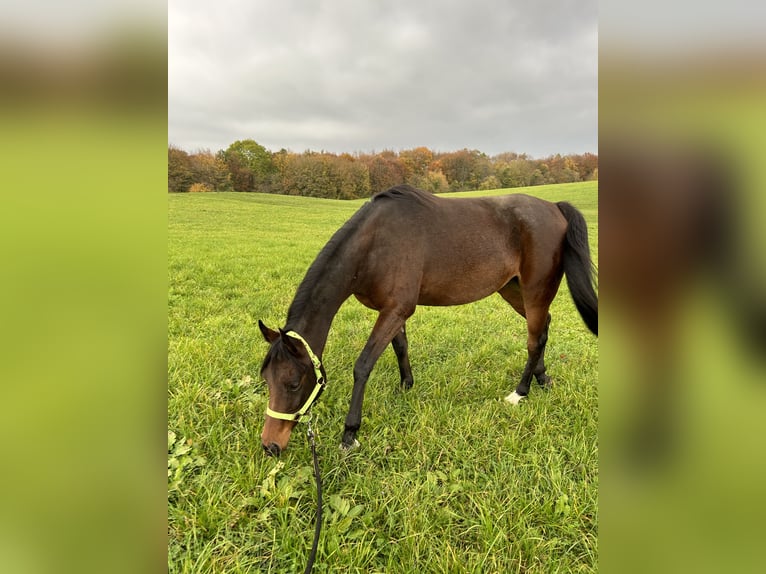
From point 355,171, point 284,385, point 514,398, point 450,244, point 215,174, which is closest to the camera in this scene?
point 284,385

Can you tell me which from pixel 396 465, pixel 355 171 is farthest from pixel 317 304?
pixel 355 171

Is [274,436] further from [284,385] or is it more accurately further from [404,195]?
[404,195]

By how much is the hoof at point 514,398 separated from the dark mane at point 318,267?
7.41ft

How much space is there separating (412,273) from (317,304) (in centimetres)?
96

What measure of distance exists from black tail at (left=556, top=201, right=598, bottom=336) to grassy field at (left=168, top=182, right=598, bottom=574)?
0.88m

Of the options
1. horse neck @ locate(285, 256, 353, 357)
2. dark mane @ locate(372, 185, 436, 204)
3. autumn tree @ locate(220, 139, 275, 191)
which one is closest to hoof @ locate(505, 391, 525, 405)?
horse neck @ locate(285, 256, 353, 357)

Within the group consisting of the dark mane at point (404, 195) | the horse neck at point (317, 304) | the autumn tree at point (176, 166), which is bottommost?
the horse neck at point (317, 304)
